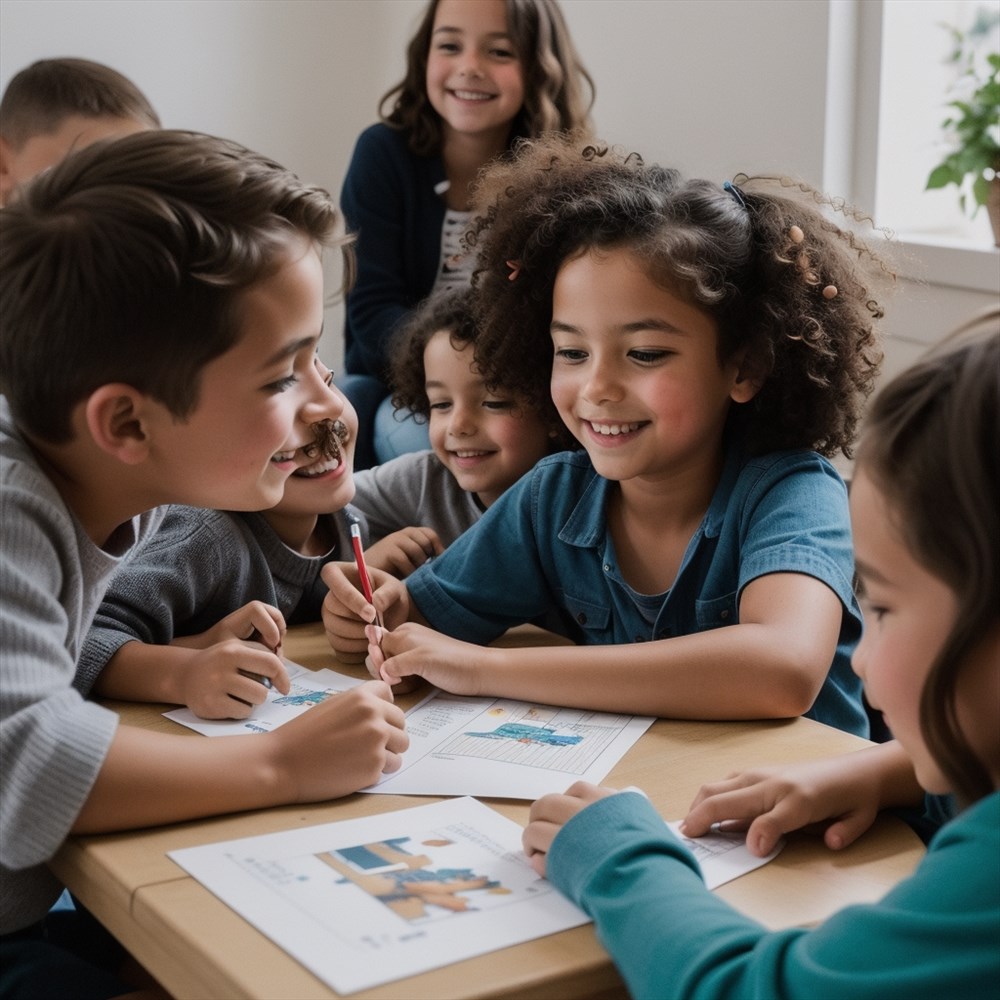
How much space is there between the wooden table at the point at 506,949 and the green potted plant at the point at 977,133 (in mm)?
1848

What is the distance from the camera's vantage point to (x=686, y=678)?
4.13ft

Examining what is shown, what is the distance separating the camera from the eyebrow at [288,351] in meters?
1.20

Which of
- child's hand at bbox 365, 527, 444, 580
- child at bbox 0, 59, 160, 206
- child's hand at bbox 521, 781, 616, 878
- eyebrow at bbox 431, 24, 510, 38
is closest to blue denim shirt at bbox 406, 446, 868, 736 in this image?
child's hand at bbox 365, 527, 444, 580

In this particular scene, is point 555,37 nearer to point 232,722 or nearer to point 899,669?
point 232,722

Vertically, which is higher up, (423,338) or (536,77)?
(536,77)

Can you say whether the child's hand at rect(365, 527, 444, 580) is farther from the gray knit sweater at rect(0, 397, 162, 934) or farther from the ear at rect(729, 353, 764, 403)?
the gray knit sweater at rect(0, 397, 162, 934)

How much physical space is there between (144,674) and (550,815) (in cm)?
51

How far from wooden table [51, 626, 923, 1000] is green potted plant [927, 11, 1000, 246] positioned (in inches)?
72.7

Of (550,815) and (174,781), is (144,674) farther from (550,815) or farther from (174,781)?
(550,815)

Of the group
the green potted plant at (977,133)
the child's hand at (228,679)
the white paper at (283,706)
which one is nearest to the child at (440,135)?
the green potted plant at (977,133)

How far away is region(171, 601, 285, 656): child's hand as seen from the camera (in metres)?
1.41

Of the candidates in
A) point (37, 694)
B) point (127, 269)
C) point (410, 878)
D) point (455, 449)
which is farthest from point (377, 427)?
point (410, 878)

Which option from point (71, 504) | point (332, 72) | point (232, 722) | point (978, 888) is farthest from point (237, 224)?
point (332, 72)

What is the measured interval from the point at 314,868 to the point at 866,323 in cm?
100
